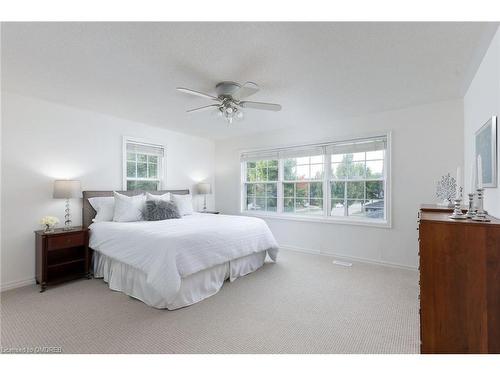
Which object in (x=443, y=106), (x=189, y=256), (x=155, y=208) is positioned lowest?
(x=189, y=256)

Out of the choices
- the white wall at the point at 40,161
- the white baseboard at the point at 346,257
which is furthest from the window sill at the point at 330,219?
the white wall at the point at 40,161

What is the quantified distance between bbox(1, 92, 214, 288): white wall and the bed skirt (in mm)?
864

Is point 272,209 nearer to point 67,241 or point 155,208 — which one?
point 155,208

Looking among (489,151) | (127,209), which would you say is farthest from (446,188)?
(127,209)

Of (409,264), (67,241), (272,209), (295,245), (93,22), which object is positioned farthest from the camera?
(272,209)

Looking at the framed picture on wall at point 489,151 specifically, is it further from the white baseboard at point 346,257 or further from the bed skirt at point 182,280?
the bed skirt at point 182,280

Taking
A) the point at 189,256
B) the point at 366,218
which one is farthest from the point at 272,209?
the point at 189,256

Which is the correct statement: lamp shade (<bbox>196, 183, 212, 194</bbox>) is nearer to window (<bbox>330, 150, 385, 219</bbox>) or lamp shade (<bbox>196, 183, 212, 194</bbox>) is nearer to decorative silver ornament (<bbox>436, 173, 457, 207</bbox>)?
window (<bbox>330, 150, 385, 219</bbox>)

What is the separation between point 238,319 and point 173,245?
0.94 metres

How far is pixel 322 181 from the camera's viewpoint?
461 cm

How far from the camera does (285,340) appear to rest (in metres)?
1.98

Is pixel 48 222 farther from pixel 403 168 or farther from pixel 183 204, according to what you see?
pixel 403 168

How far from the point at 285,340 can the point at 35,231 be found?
3357 mm

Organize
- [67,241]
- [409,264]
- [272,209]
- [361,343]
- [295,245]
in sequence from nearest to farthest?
[361,343], [67,241], [409,264], [295,245], [272,209]
